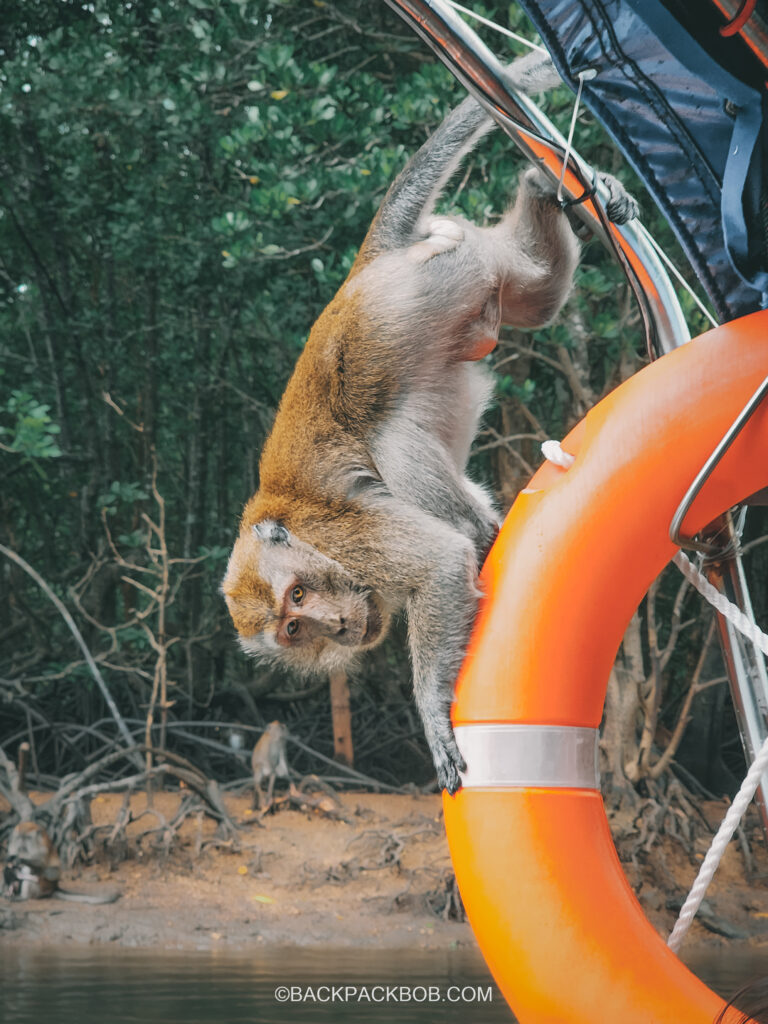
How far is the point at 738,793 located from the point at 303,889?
5.05m

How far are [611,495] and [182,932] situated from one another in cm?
490

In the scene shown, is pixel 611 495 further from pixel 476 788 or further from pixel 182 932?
pixel 182 932

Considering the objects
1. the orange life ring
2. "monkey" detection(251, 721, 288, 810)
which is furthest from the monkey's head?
"monkey" detection(251, 721, 288, 810)

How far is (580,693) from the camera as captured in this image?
199 centimetres

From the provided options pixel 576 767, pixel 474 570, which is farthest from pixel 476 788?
pixel 474 570

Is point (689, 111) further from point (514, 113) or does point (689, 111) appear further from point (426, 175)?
point (426, 175)

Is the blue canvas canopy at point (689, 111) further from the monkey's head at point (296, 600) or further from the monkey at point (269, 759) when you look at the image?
the monkey at point (269, 759)

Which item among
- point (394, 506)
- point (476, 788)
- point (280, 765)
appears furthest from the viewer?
point (280, 765)

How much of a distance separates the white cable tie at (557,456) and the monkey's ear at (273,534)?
71 centimetres

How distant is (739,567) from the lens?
7.99 ft

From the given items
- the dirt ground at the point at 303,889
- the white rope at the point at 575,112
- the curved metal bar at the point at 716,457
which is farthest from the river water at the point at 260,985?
the white rope at the point at 575,112

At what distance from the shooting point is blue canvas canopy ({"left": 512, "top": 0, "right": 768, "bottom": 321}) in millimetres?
1822

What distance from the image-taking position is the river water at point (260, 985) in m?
4.75

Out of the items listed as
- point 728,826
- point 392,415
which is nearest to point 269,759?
point 392,415
